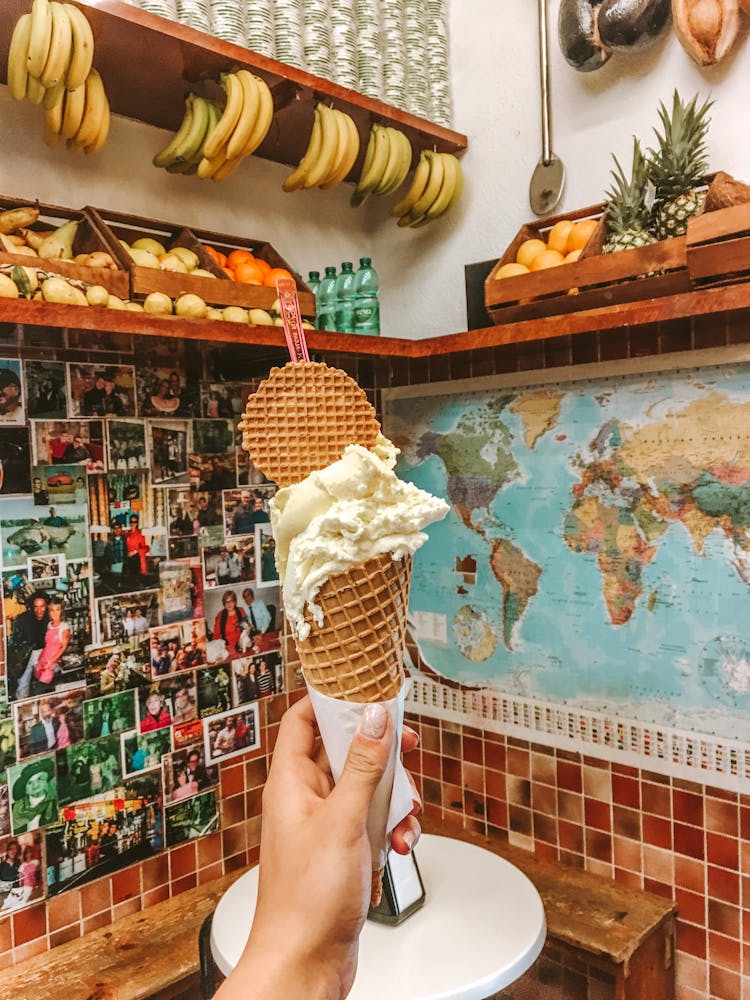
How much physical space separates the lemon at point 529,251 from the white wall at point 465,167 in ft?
0.93

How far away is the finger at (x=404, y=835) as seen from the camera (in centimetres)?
124

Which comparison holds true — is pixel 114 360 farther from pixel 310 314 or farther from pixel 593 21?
pixel 593 21

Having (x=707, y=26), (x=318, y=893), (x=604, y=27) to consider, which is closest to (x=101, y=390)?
(x=318, y=893)

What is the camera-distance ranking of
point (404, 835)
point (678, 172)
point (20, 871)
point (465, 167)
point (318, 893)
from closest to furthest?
point (318, 893) → point (404, 835) → point (678, 172) → point (20, 871) → point (465, 167)

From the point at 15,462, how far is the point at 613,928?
1.95 m

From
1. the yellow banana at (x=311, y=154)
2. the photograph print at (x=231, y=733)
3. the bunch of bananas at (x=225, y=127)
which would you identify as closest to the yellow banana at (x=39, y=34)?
the bunch of bananas at (x=225, y=127)

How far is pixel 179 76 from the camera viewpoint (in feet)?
6.66

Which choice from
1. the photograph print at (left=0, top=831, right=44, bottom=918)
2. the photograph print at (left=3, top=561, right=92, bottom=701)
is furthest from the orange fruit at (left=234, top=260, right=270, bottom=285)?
the photograph print at (left=0, top=831, right=44, bottom=918)

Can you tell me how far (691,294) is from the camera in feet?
5.81

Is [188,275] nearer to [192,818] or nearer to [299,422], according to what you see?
[299,422]

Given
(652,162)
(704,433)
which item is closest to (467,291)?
(652,162)

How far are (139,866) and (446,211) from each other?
2288 mm

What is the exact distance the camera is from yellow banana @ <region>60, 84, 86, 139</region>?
6.05ft

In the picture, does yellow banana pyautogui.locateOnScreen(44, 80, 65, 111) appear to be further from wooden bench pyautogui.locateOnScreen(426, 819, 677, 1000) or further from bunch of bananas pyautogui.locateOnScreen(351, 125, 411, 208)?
wooden bench pyautogui.locateOnScreen(426, 819, 677, 1000)
